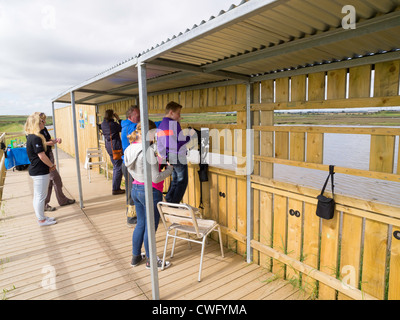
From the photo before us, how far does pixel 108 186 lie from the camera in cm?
676

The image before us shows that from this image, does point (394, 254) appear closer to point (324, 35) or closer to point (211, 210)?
point (324, 35)

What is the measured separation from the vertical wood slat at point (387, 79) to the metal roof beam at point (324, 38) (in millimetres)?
578

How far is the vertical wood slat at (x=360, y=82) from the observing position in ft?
6.39

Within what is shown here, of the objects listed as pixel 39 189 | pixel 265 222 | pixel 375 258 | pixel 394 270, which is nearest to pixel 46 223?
pixel 39 189

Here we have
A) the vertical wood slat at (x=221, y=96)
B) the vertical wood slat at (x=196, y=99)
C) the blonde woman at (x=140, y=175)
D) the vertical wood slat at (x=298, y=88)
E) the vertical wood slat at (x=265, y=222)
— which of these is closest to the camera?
the vertical wood slat at (x=298, y=88)

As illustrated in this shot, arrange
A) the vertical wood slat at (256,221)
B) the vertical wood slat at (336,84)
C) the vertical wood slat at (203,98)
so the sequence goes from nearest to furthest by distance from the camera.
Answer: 1. the vertical wood slat at (336,84)
2. the vertical wood slat at (256,221)
3. the vertical wood slat at (203,98)

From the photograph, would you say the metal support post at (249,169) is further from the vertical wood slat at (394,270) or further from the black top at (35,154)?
the black top at (35,154)

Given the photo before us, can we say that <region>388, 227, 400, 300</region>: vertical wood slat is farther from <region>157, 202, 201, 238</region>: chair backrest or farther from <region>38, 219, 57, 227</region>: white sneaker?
<region>38, 219, 57, 227</region>: white sneaker

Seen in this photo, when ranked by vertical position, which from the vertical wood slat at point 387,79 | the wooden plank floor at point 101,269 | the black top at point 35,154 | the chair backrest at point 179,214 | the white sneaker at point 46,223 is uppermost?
the vertical wood slat at point 387,79

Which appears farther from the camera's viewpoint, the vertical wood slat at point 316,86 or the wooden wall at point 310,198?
the vertical wood slat at point 316,86

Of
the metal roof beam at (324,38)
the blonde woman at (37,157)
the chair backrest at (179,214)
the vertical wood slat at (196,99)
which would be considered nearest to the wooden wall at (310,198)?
the vertical wood slat at (196,99)

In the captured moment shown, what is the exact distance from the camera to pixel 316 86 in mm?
2262

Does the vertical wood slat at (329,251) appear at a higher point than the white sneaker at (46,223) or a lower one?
higher
